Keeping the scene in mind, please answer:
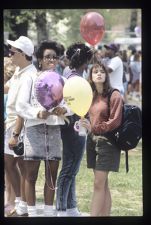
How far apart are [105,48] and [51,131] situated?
2.84 feet

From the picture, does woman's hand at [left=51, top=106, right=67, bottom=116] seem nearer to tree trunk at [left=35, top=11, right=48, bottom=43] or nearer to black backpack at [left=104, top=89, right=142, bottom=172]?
black backpack at [left=104, top=89, right=142, bottom=172]

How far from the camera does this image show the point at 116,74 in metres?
5.66

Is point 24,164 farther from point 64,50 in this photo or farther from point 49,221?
point 64,50

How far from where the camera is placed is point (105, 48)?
595 cm

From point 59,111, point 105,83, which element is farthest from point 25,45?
point 105,83

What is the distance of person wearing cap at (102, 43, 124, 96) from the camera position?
18.5ft

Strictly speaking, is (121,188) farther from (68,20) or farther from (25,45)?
(68,20)

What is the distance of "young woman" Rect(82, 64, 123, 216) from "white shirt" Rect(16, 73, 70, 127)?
Result: 9.3 inches

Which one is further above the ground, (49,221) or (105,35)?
(105,35)

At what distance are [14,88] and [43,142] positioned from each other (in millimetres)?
479

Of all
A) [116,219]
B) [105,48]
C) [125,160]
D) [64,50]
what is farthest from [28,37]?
[116,219]

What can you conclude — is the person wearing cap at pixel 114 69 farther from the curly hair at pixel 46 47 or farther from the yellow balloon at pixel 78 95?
the curly hair at pixel 46 47

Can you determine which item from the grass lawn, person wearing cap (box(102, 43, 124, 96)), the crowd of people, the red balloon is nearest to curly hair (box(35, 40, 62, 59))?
the crowd of people

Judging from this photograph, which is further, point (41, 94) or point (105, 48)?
point (105, 48)
